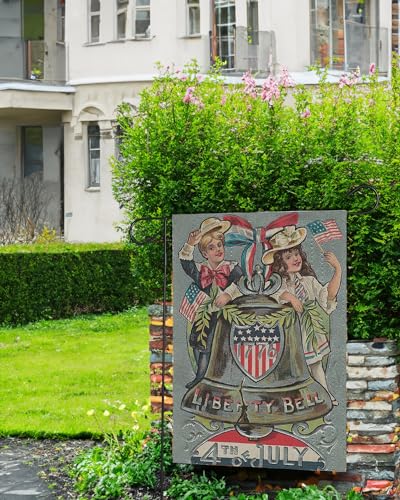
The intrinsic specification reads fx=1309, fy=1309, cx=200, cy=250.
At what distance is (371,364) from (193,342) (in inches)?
43.7

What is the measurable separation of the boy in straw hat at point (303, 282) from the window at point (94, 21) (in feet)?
74.9

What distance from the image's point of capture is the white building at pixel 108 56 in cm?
2847

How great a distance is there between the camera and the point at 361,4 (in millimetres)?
29938

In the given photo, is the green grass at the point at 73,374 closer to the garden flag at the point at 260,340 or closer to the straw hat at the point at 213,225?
the garden flag at the point at 260,340

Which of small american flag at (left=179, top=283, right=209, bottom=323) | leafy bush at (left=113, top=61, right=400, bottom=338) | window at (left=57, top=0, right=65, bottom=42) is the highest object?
window at (left=57, top=0, right=65, bottom=42)

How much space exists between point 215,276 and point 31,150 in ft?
80.3

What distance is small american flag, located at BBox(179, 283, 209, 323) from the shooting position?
320 inches

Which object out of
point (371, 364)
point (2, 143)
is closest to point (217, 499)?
point (371, 364)

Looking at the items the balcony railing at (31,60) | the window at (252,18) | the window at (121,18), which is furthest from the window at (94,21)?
the window at (252,18)

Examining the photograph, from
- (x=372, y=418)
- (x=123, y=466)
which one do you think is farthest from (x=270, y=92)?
(x=123, y=466)

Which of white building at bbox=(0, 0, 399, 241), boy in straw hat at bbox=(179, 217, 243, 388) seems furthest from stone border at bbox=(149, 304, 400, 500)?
white building at bbox=(0, 0, 399, 241)

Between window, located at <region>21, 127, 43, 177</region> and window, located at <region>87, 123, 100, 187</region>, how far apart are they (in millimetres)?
2113

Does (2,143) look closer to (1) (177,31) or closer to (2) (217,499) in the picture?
(1) (177,31)

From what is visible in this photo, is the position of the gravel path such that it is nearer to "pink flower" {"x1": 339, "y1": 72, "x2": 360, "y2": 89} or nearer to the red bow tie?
the red bow tie
